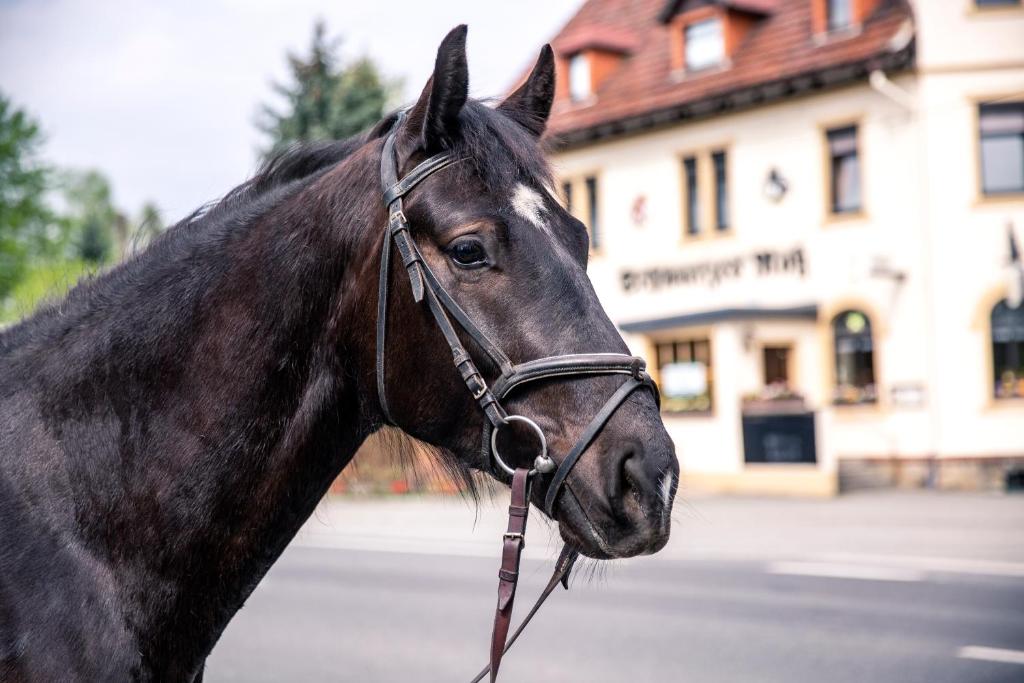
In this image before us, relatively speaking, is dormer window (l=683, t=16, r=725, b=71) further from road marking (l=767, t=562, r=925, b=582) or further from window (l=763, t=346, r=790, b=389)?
road marking (l=767, t=562, r=925, b=582)

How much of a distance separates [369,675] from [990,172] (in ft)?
61.4

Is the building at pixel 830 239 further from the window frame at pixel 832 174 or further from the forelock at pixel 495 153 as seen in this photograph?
the forelock at pixel 495 153

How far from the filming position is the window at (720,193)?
2542 cm

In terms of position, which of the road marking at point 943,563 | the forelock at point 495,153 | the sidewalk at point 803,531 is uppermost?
the forelock at point 495,153

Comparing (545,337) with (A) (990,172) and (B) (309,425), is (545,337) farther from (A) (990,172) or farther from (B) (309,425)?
(A) (990,172)

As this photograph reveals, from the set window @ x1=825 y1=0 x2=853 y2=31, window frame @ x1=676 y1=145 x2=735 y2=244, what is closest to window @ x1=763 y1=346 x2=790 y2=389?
window frame @ x1=676 y1=145 x2=735 y2=244

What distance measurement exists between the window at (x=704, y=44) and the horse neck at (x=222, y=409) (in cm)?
2470

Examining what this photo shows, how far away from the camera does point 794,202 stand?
78.2 ft

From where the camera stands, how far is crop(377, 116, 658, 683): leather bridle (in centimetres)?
221

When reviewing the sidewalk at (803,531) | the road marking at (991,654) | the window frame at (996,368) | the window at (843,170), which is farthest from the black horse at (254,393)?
the window at (843,170)

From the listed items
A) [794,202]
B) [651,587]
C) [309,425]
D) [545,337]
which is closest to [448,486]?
[309,425]

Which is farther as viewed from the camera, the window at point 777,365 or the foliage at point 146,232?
the window at point 777,365

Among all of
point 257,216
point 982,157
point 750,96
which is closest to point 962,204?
point 982,157

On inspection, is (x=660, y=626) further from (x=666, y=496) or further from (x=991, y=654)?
(x=666, y=496)
